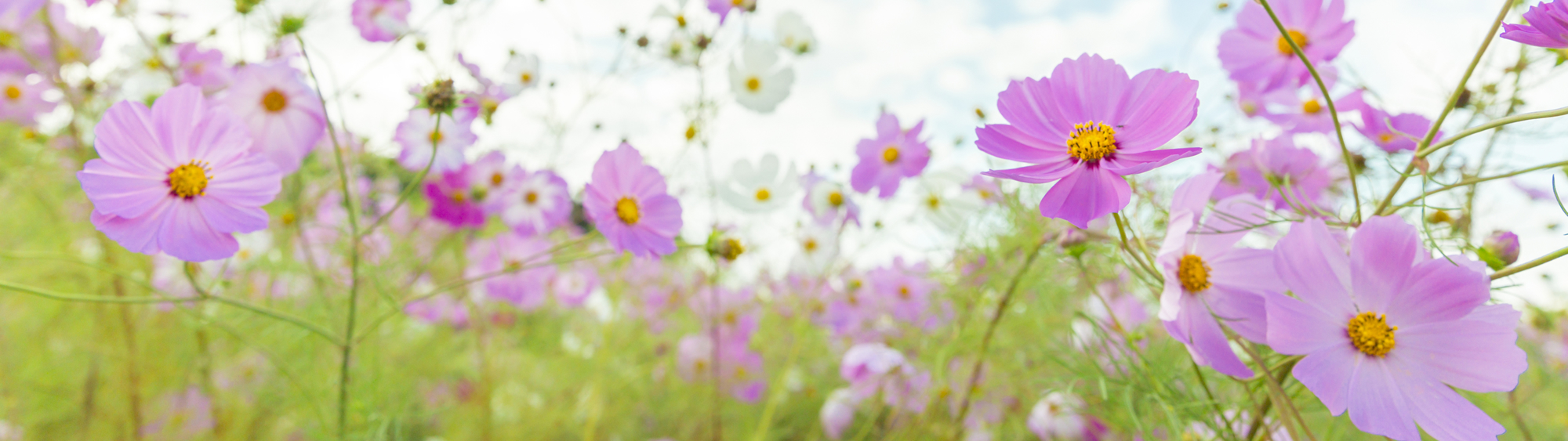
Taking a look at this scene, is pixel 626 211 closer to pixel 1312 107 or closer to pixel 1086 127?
pixel 1086 127

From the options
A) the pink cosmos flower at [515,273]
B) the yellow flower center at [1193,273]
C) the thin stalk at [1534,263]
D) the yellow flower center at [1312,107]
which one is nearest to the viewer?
the thin stalk at [1534,263]

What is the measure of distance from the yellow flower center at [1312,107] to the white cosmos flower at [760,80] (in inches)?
19.4

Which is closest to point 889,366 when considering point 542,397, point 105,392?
point 542,397

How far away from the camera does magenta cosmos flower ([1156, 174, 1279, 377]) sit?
0.32m

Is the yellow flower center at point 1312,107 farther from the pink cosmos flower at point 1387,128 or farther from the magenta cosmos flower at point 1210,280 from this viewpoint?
the magenta cosmos flower at point 1210,280

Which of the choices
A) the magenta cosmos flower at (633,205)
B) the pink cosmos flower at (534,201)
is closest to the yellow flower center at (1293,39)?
the magenta cosmos flower at (633,205)

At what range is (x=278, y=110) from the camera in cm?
53

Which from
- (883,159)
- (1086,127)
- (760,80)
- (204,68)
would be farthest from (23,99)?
(1086,127)

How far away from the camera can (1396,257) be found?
29 cm

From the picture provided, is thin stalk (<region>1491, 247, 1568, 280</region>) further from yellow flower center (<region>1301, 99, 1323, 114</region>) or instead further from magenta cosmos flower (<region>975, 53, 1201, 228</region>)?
yellow flower center (<region>1301, 99, 1323, 114</region>)

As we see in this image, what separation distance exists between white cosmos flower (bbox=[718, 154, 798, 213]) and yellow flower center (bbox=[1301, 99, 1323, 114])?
1.63 ft

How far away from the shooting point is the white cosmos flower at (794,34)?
32.9 inches

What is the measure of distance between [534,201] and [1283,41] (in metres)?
0.70

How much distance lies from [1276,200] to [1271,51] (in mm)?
118
